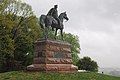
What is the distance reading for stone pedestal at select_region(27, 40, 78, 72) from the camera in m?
21.1

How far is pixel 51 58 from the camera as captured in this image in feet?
70.2

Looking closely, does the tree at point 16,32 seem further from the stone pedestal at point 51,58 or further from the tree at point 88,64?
the stone pedestal at point 51,58

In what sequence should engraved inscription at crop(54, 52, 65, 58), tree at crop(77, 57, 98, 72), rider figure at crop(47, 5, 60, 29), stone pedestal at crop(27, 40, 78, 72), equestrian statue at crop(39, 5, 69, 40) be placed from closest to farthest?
stone pedestal at crop(27, 40, 78, 72) < engraved inscription at crop(54, 52, 65, 58) < equestrian statue at crop(39, 5, 69, 40) < rider figure at crop(47, 5, 60, 29) < tree at crop(77, 57, 98, 72)

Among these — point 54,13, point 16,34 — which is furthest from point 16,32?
point 54,13

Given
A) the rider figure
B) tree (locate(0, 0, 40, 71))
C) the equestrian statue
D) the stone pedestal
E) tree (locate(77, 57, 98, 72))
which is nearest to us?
the stone pedestal

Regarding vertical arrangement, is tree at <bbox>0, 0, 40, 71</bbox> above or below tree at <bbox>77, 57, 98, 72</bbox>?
above

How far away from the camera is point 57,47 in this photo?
22.2 m

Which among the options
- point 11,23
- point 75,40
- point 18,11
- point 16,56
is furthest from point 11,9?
point 75,40

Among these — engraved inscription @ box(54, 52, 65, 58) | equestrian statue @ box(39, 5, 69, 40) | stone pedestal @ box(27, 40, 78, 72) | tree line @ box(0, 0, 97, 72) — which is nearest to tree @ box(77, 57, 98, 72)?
tree line @ box(0, 0, 97, 72)

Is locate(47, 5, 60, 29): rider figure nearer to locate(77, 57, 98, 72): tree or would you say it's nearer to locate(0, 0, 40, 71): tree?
locate(0, 0, 40, 71): tree

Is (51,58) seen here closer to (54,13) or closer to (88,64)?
(54,13)

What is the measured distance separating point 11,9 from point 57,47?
20.1m

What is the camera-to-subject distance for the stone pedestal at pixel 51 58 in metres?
21.1

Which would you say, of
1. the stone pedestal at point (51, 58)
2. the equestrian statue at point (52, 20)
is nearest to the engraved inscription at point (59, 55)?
the stone pedestal at point (51, 58)
